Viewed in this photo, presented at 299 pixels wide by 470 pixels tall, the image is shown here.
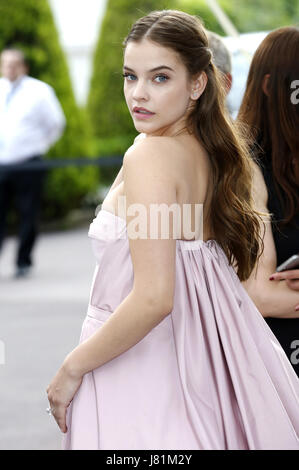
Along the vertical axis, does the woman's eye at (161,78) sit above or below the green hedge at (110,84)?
below

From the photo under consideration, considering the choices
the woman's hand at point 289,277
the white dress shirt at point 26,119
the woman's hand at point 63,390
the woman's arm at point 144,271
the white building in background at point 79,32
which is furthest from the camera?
the white building in background at point 79,32

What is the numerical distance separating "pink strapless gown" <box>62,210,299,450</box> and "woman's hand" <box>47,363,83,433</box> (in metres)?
0.02

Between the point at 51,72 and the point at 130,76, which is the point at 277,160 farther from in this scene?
the point at 51,72

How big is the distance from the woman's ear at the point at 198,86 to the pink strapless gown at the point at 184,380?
335 millimetres

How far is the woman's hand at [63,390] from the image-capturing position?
2.20 metres

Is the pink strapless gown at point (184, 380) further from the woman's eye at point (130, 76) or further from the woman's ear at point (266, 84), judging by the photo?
the woman's ear at point (266, 84)

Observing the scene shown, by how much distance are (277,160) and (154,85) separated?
2.38 feet

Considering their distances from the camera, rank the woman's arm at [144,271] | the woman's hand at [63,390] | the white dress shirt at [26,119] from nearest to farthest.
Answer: the woman's arm at [144,271], the woman's hand at [63,390], the white dress shirt at [26,119]

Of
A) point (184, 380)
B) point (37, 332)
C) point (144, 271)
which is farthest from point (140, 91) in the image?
point (37, 332)

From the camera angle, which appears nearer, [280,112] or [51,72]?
[280,112]

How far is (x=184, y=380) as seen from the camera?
2162 millimetres

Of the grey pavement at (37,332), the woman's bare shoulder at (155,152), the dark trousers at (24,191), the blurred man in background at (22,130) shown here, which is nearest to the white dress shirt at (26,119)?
the blurred man in background at (22,130)

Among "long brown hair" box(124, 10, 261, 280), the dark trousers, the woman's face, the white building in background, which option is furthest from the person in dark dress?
the white building in background

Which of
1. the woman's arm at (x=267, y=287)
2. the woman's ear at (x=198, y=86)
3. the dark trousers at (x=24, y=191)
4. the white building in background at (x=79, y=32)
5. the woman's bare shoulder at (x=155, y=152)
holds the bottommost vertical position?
the woman's arm at (x=267, y=287)
